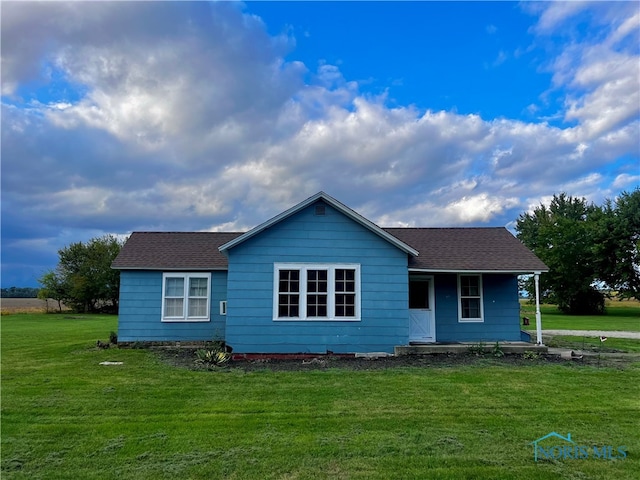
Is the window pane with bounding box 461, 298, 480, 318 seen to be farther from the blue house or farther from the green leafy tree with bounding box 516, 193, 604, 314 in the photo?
the green leafy tree with bounding box 516, 193, 604, 314

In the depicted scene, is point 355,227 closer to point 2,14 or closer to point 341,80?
point 341,80

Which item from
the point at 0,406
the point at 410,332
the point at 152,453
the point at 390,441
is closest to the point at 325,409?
the point at 390,441

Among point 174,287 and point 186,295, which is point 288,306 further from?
point 174,287

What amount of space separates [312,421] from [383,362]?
17.6ft

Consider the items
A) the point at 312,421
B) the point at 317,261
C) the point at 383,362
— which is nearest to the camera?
the point at 312,421

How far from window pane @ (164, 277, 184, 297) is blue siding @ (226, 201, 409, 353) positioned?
320cm

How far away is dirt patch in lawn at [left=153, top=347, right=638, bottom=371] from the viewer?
10.8m

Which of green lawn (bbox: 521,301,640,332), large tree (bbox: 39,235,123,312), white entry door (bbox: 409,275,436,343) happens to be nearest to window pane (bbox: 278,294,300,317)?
white entry door (bbox: 409,275,436,343)

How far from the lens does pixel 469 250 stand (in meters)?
14.7

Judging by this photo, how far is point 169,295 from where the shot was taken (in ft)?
47.4

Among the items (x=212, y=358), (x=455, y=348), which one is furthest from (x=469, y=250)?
(x=212, y=358)

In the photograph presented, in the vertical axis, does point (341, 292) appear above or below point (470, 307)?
above

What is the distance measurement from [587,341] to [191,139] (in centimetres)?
1818

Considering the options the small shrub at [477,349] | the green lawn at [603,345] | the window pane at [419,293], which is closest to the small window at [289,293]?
the window pane at [419,293]
